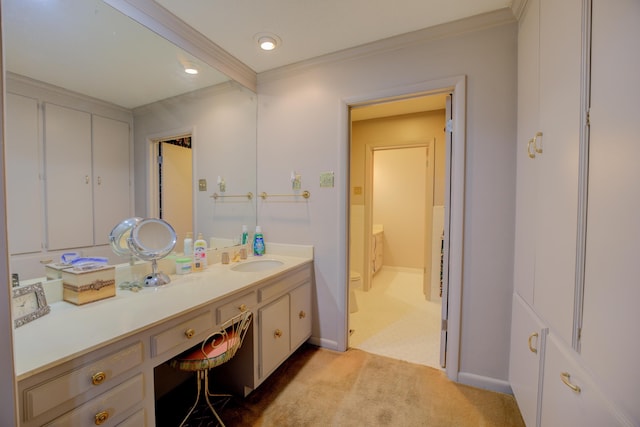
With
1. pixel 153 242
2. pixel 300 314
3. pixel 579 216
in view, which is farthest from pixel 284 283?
pixel 579 216

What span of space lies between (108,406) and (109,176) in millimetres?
1124

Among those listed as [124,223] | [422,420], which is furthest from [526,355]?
[124,223]

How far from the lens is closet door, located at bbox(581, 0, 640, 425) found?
0.66 metres

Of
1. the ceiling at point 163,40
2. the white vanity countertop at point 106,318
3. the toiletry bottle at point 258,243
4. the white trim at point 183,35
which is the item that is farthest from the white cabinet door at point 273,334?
the white trim at point 183,35

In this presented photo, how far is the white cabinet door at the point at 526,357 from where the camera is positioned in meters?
1.20

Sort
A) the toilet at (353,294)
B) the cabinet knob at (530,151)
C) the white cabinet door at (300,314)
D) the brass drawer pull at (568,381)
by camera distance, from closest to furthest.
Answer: the brass drawer pull at (568,381) < the cabinet knob at (530,151) < the white cabinet door at (300,314) < the toilet at (353,294)

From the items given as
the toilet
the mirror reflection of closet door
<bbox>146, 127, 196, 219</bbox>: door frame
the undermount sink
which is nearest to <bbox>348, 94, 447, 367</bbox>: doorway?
the toilet

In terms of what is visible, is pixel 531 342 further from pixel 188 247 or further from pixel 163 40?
pixel 163 40

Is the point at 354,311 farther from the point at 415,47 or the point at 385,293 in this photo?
the point at 415,47

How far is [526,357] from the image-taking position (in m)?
1.36

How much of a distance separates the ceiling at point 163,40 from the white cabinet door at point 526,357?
176 centimetres

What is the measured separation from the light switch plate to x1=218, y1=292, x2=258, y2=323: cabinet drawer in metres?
0.99

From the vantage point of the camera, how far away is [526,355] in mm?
1357

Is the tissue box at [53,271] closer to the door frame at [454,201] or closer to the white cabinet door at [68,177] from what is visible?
the white cabinet door at [68,177]
